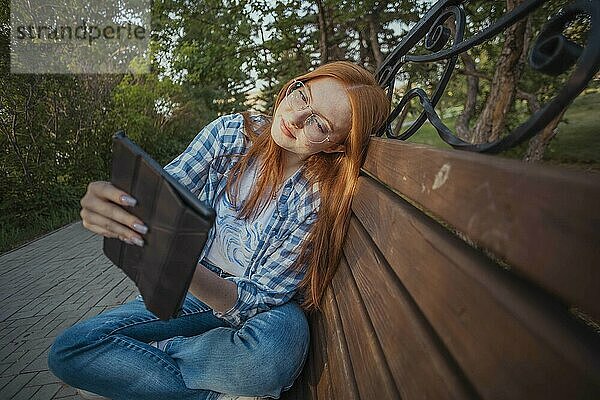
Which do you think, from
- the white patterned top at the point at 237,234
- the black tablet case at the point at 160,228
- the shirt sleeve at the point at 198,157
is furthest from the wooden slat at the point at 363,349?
the shirt sleeve at the point at 198,157

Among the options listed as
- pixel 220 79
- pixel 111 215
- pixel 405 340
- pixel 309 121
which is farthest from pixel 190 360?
pixel 220 79

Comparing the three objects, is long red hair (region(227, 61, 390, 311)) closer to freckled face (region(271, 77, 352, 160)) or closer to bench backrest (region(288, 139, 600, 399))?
freckled face (region(271, 77, 352, 160))

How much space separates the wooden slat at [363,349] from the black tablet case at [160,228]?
1.33ft

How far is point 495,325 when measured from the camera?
0.53 m

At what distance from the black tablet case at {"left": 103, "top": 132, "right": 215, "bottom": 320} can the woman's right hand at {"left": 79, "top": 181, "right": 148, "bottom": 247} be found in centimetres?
2

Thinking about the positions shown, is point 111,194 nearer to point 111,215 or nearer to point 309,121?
point 111,215

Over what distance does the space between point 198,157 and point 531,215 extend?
1.60m

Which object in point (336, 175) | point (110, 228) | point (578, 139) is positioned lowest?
point (110, 228)

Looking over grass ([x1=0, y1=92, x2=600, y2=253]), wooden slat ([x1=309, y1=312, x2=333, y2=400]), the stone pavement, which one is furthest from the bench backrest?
grass ([x1=0, y1=92, x2=600, y2=253])

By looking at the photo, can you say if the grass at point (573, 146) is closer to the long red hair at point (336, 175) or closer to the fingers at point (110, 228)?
the long red hair at point (336, 175)

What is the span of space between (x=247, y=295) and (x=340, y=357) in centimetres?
Result: 50

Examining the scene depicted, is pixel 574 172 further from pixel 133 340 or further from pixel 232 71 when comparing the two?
pixel 232 71

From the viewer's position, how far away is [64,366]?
162 centimetres

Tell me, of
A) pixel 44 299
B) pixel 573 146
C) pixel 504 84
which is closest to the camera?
pixel 504 84
